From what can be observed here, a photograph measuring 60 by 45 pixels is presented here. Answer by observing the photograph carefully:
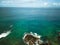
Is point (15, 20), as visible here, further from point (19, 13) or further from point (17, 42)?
point (17, 42)

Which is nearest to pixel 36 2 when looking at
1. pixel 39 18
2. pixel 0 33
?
pixel 39 18

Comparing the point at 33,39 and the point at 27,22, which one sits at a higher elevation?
the point at 27,22

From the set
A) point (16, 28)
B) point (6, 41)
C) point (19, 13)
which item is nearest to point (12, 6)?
point (19, 13)

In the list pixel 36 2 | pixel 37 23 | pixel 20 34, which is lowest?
pixel 20 34

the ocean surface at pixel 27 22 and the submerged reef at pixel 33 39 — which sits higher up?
the ocean surface at pixel 27 22

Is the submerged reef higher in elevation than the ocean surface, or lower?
lower

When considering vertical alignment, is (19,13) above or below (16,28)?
above

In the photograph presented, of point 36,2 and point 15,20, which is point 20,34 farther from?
point 36,2
